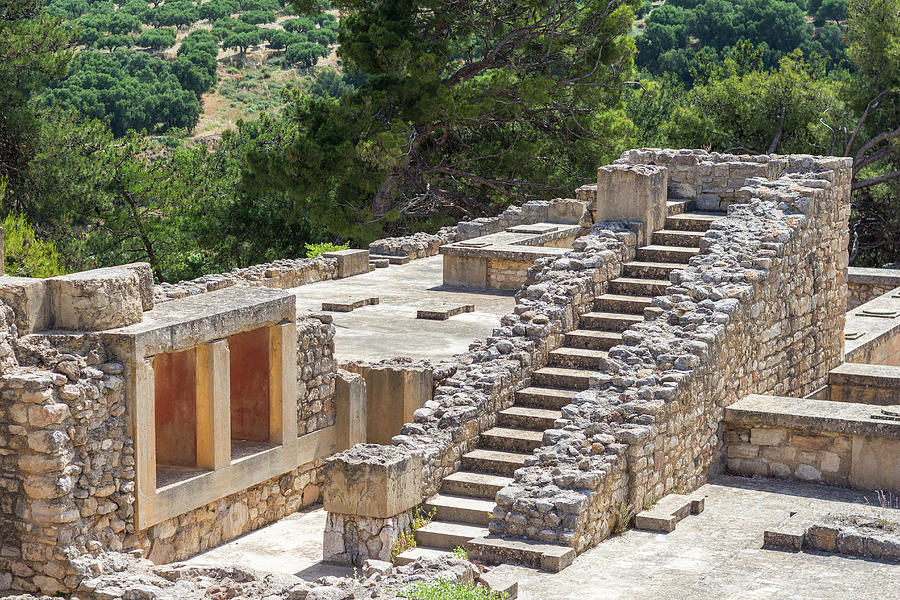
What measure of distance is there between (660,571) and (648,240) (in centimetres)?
558

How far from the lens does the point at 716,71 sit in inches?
1544

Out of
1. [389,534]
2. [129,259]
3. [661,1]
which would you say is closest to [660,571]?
[389,534]

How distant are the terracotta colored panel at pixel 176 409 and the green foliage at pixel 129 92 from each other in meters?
45.7

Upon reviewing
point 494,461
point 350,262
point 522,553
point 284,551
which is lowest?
point 284,551

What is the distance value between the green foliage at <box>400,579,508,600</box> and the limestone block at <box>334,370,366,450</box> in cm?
500

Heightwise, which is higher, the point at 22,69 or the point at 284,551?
the point at 22,69

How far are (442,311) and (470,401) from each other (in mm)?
4406

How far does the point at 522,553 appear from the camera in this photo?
427 inches

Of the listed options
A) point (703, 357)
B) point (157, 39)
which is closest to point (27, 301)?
point (703, 357)

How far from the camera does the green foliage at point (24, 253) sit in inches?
1032

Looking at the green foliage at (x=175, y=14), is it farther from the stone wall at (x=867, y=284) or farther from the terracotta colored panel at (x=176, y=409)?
the terracotta colored panel at (x=176, y=409)

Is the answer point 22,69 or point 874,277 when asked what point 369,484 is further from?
point 22,69

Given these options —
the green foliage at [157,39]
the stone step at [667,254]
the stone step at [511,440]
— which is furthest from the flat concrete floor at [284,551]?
the green foliage at [157,39]

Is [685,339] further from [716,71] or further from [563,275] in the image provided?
[716,71]
